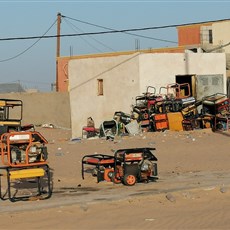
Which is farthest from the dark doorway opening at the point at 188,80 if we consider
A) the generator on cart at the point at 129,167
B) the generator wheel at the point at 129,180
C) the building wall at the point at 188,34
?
the building wall at the point at 188,34

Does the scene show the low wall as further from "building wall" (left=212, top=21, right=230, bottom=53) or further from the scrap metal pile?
"building wall" (left=212, top=21, right=230, bottom=53)

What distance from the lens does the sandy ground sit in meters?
10.6

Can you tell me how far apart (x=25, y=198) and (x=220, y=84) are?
905 inches

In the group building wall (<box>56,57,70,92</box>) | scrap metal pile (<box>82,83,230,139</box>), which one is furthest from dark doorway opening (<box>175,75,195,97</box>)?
building wall (<box>56,57,70,92</box>)

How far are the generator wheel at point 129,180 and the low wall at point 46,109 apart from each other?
97.5 feet

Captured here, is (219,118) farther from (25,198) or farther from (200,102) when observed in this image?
(25,198)

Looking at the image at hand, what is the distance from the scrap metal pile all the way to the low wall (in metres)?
14.8

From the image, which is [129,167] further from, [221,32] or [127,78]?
[221,32]

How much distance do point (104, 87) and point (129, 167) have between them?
18128 mm

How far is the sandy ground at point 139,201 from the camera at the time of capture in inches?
417

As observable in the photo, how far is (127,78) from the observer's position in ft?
104

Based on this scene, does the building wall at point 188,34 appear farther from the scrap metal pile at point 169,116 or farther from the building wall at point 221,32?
the scrap metal pile at point 169,116

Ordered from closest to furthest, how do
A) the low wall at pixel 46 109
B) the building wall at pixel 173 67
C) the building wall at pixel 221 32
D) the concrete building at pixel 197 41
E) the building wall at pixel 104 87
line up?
the building wall at pixel 173 67 < the building wall at pixel 104 87 < the low wall at pixel 46 109 < the concrete building at pixel 197 41 < the building wall at pixel 221 32

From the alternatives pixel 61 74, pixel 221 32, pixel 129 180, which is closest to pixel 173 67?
pixel 129 180
